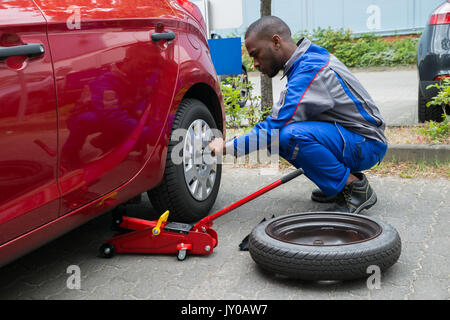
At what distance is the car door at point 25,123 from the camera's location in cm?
202

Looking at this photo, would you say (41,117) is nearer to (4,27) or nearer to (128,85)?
(4,27)

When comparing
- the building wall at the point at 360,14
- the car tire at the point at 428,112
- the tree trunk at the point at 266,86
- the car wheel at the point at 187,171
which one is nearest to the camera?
the car wheel at the point at 187,171

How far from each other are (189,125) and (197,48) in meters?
0.52

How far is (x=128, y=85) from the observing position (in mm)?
2676

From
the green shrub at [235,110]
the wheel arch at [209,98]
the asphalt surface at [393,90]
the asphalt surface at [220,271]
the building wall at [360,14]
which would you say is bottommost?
the asphalt surface at [220,271]

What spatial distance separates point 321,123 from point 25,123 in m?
1.83

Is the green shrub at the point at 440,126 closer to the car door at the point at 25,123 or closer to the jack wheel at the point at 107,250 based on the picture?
the jack wheel at the point at 107,250

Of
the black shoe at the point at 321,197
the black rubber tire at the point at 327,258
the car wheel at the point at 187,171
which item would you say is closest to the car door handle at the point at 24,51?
the car wheel at the point at 187,171

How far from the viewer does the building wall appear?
15.5m

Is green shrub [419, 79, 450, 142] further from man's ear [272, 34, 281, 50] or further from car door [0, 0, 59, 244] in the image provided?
Result: car door [0, 0, 59, 244]

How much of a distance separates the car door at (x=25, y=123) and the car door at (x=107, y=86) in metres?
0.07

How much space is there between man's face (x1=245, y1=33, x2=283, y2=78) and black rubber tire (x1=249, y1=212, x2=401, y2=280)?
1230mm
